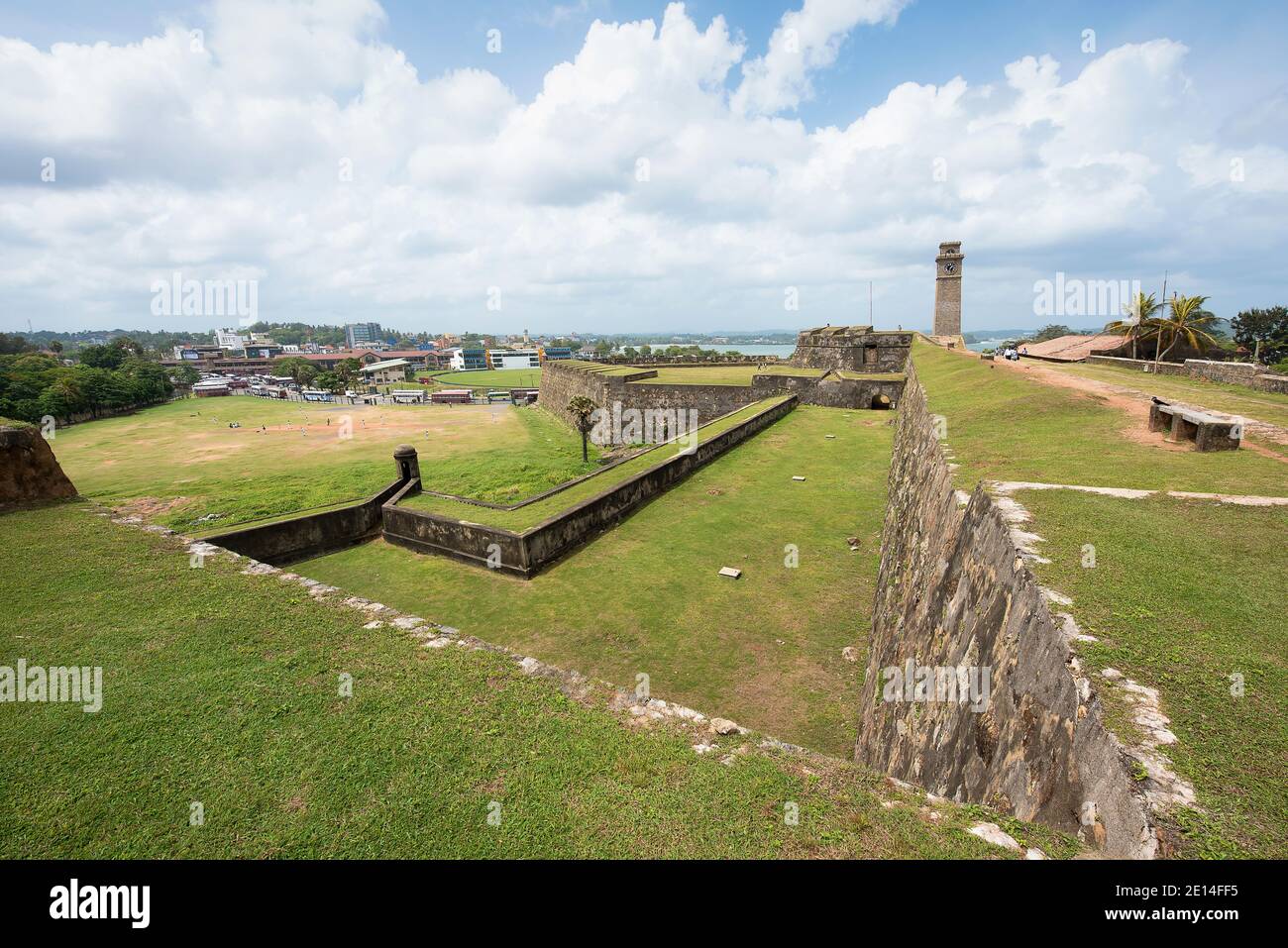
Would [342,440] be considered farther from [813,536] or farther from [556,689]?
[556,689]

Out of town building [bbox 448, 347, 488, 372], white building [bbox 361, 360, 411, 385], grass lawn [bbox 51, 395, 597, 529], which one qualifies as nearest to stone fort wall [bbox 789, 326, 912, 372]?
grass lawn [bbox 51, 395, 597, 529]

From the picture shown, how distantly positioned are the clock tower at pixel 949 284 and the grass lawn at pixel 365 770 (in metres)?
46.5

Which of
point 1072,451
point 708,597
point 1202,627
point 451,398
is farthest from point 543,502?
point 451,398

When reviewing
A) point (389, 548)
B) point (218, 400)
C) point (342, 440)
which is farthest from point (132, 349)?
point (389, 548)

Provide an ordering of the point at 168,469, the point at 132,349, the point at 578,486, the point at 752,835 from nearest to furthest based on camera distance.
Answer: the point at 752,835 < the point at 578,486 < the point at 168,469 < the point at 132,349

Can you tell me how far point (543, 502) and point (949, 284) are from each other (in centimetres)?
4197

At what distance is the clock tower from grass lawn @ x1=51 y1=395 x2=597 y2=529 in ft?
104

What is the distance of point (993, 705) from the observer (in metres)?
3.88

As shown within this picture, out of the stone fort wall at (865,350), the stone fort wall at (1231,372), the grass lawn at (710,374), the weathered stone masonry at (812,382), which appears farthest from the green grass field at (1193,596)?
the stone fort wall at (865,350)

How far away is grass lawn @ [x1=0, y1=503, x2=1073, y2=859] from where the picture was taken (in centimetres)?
305

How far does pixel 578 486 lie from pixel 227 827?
1092 centimetres

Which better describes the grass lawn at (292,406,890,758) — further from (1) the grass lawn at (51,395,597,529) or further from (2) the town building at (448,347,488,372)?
(2) the town building at (448,347,488,372)

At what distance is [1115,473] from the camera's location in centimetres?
652

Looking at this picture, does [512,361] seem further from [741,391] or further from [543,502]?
[543,502]
